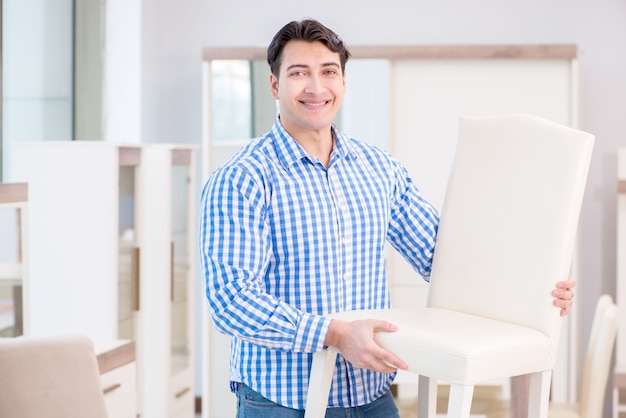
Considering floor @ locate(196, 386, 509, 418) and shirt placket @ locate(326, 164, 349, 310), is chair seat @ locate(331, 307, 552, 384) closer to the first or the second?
shirt placket @ locate(326, 164, 349, 310)

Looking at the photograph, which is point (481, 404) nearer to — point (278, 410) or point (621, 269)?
point (621, 269)

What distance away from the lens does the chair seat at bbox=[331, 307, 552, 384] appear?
1.51m

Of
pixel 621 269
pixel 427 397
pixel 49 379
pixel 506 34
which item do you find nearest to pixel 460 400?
pixel 427 397

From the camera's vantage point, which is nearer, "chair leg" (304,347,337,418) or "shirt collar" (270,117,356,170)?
"chair leg" (304,347,337,418)

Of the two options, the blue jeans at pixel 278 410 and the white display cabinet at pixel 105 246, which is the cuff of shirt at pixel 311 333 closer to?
the blue jeans at pixel 278 410

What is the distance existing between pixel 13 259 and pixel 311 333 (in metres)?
1.76

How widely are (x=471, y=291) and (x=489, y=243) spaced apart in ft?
0.31

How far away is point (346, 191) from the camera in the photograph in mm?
1791

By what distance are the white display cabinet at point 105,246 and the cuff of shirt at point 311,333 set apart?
1.75 m

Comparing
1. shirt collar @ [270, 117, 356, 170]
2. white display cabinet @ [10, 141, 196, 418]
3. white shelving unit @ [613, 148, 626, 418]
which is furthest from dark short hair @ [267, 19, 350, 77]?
white shelving unit @ [613, 148, 626, 418]

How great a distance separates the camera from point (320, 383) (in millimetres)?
1650

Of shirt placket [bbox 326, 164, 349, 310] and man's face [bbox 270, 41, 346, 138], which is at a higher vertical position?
man's face [bbox 270, 41, 346, 138]

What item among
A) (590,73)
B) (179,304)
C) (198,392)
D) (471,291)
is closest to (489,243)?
(471,291)

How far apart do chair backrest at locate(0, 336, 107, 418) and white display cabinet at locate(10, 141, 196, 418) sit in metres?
1.29
